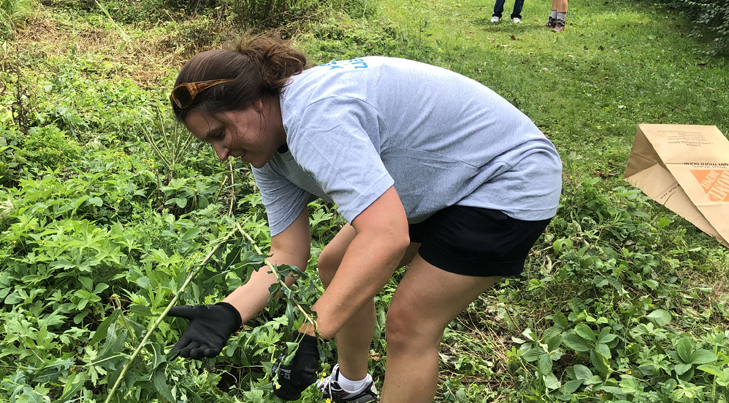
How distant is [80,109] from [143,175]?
4.70 feet

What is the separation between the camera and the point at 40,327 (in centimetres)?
199

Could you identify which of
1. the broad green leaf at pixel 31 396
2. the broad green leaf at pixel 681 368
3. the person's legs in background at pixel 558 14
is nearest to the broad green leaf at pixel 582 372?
the broad green leaf at pixel 681 368

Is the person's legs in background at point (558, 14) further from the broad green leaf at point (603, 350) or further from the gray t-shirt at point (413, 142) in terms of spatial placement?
the gray t-shirt at point (413, 142)

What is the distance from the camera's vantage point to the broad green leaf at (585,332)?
234 centimetres

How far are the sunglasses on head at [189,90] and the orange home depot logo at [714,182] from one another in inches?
124

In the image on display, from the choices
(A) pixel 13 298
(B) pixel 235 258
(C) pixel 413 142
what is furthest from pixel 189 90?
(A) pixel 13 298

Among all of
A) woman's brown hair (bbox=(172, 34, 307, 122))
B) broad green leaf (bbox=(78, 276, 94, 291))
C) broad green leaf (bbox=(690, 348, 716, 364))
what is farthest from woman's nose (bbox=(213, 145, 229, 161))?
broad green leaf (bbox=(690, 348, 716, 364))

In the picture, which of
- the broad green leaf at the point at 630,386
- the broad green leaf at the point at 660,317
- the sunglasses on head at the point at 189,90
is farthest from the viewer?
the broad green leaf at the point at 660,317

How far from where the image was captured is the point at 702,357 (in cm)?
209

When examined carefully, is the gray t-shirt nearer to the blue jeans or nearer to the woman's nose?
the woman's nose

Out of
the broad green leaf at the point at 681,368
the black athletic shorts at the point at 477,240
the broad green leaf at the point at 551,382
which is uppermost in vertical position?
the black athletic shorts at the point at 477,240

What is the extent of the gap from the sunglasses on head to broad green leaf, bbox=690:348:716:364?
2.04 m

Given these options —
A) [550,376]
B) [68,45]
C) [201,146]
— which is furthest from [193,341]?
[68,45]

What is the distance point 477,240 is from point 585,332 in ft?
3.75
